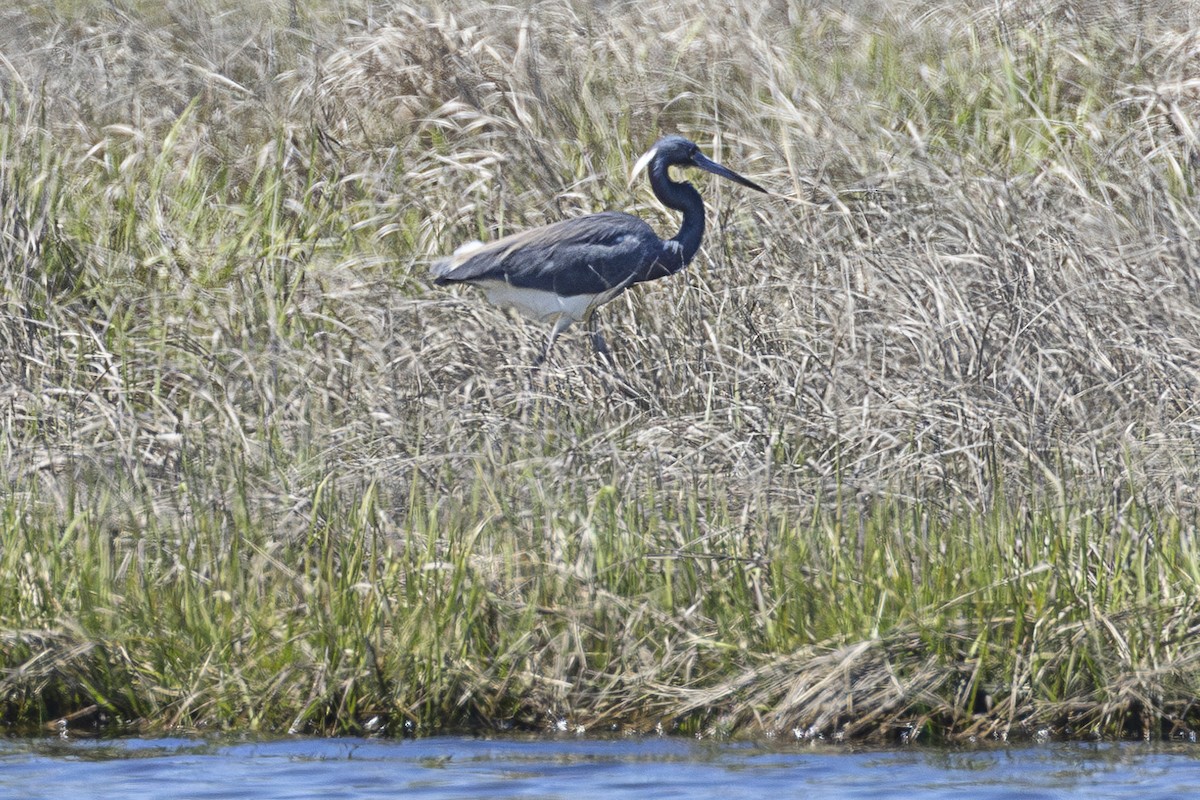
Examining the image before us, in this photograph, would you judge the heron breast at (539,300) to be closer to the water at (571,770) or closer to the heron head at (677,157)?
the heron head at (677,157)

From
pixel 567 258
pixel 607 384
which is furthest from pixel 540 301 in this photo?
pixel 607 384

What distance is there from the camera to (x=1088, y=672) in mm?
4480

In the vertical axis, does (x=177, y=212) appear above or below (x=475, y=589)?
above

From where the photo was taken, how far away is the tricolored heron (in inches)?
299

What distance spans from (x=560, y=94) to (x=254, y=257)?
188 cm

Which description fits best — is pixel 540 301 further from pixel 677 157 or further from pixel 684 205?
pixel 677 157

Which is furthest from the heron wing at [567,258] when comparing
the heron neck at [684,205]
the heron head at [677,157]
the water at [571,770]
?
the water at [571,770]

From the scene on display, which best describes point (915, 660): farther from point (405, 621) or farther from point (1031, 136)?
point (1031, 136)

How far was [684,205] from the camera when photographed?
7.88 m

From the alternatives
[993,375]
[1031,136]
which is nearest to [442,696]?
[993,375]

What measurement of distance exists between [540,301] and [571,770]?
12.2ft

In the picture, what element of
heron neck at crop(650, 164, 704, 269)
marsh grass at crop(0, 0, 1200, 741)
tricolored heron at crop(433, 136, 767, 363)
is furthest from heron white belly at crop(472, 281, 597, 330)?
heron neck at crop(650, 164, 704, 269)

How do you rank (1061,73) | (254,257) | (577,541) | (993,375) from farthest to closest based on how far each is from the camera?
1. (1061,73)
2. (254,257)
3. (993,375)
4. (577,541)

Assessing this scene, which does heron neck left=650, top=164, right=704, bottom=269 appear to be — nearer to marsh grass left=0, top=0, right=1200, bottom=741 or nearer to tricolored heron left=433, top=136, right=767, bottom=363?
tricolored heron left=433, top=136, right=767, bottom=363
